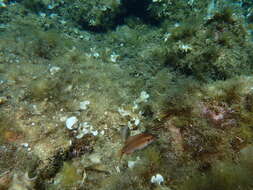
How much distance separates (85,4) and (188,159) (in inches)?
304

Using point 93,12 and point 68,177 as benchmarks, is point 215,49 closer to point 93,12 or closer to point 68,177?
point 68,177

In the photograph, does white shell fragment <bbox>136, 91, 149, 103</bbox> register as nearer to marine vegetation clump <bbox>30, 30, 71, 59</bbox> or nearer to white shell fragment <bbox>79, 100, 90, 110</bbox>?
white shell fragment <bbox>79, 100, 90, 110</bbox>

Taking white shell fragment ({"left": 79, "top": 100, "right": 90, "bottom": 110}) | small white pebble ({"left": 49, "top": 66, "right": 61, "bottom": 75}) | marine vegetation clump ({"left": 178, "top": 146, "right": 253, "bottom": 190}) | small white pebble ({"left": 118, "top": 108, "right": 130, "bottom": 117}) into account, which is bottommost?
small white pebble ({"left": 49, "top": 66, "right": 61, "bottom": 75})

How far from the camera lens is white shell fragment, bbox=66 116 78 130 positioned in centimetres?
357

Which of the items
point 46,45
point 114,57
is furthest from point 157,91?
point 46,45

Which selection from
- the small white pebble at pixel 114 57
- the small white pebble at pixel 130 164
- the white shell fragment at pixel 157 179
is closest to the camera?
the white shell fragment at pixel 157 179

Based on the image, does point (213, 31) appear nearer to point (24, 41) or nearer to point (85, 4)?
point (24, 41)

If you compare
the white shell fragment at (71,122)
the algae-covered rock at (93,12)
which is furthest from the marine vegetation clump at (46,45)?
the white shell fragment at (71,122)

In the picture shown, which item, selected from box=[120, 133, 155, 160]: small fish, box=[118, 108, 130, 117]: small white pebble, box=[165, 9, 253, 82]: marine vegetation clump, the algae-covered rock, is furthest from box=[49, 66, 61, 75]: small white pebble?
the algae-covered rock

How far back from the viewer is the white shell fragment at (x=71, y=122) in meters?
3.57

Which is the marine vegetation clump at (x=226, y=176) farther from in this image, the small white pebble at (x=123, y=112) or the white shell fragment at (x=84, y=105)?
the white shell fragment at (x=84, y=105)

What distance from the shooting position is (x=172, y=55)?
5297mm

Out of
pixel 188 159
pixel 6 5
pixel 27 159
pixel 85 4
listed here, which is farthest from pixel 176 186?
pixel 6 5

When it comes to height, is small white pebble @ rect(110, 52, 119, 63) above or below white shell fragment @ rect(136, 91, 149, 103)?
below
